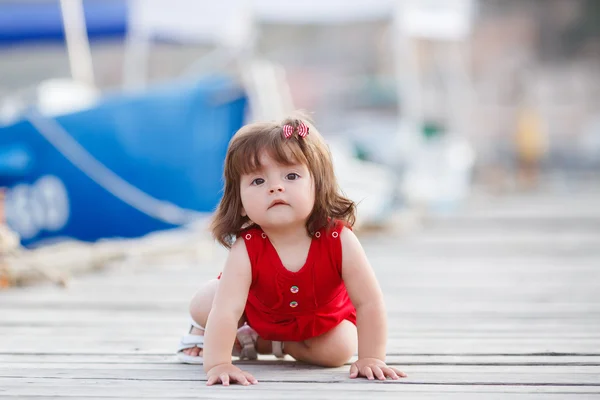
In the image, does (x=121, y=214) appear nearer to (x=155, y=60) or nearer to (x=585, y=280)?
(x=585, y=280)

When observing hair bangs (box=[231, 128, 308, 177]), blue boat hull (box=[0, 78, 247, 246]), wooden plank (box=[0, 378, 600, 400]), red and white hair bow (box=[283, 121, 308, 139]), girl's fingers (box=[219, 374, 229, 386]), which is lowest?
wooden plank (box=[0, 378, 600, 400])

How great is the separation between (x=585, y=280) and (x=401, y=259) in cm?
132

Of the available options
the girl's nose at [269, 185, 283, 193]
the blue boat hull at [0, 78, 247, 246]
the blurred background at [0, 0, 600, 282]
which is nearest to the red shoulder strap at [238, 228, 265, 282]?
the girl's nose at [269, 185, 283, 193]

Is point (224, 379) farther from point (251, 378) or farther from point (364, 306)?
point (364, 306)

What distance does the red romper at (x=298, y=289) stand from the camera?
6.51 ft

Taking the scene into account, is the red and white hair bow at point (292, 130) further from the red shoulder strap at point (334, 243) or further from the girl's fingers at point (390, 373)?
the girl's fingers at point (390, 373)

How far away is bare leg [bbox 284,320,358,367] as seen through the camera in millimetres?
2080

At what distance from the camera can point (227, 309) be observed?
1.96 metres

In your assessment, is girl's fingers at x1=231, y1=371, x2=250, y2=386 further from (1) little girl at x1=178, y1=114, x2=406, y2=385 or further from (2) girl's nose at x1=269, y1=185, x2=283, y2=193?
(2) girl's nose at x1=269, y1=185, x2=283, y2=193

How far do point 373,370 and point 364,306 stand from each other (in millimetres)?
150

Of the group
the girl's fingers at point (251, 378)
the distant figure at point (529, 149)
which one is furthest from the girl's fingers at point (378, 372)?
the distant figure at point (529, 149)

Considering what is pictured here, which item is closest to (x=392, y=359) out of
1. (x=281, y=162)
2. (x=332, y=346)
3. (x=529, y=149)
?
(x=332, y=346)

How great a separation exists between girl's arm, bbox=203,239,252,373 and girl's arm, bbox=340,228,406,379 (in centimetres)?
23

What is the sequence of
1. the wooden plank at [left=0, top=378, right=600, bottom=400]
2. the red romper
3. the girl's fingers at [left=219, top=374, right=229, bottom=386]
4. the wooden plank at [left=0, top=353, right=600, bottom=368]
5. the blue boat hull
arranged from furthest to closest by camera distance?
the blue boat hull → the wooden plank at [left=0, top=353, right=600, bottom=368] → the red romper → the girl's fingers at [left=219, top=374, right=229, bottom=386] → the wooden plank at [left=0, top=378, right=600, bottom=400]
